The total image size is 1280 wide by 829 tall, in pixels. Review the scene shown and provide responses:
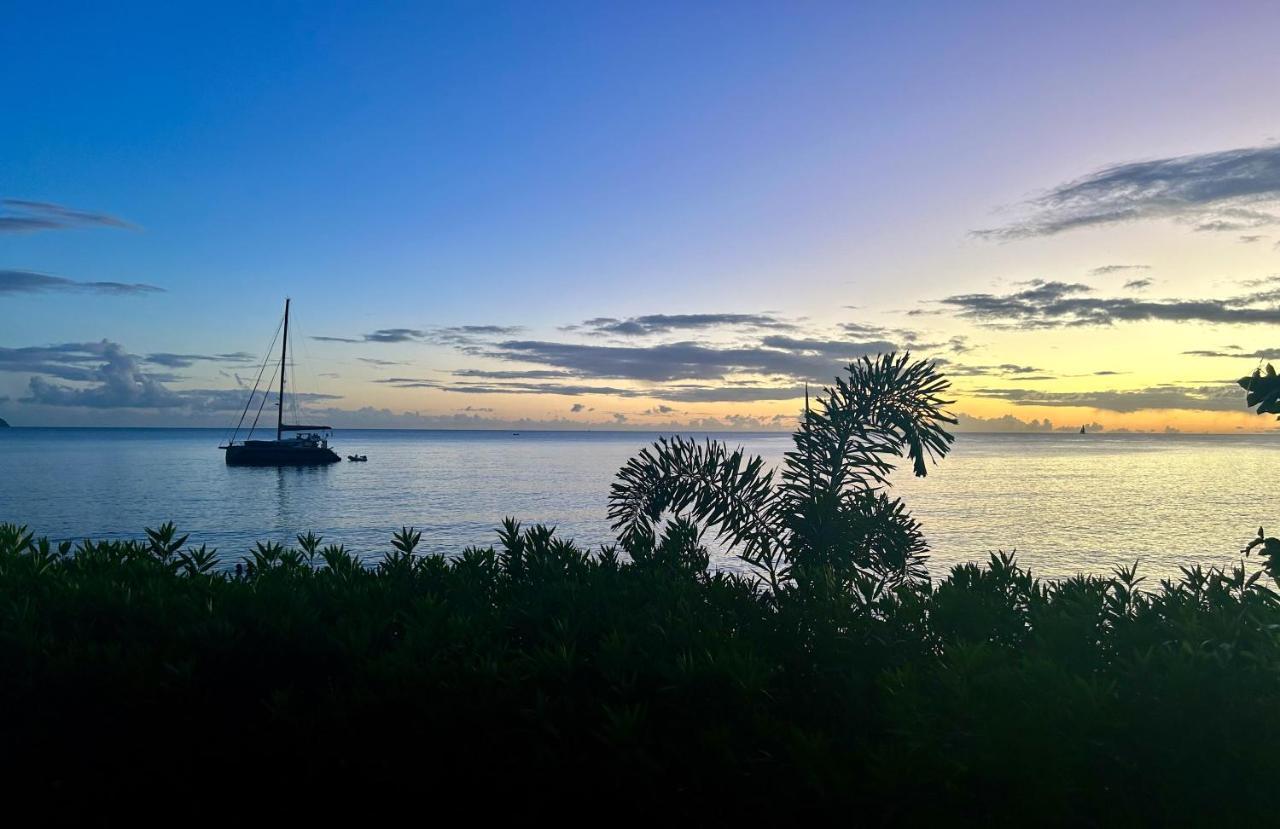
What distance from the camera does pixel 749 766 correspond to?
9.01ft

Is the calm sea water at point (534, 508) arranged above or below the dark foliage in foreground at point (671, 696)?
below

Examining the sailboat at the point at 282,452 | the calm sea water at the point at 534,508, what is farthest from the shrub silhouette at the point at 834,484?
the sailboat at the point at 282,452

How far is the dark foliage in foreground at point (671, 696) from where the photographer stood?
8.38 feet

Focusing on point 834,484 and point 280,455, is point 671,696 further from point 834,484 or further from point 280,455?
point 280,455

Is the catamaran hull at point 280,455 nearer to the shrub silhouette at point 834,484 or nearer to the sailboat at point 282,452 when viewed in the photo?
the sailboat at point 282,452

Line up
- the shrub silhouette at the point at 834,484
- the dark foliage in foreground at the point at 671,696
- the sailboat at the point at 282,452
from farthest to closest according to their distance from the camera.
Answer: the sailboat at the point at 282,452, the shrub silhouette at the point at 834,484, the dark foliage in foreground at the point at 671,696

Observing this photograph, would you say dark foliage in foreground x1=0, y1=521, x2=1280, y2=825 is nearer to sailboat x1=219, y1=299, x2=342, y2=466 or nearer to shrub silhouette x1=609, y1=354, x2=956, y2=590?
shrub silhouette x1=609, y1=354, x2=956, y2=590

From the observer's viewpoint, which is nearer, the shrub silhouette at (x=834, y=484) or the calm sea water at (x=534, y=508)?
the shrub silhouette at (x=834, y=484)

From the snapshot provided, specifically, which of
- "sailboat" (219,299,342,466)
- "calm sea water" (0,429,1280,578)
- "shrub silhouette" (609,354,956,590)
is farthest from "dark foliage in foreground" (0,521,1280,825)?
"sailboat" (219,299,342,466)

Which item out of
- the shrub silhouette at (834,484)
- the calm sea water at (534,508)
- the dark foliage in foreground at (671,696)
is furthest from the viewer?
the calm sea water at (534,508)

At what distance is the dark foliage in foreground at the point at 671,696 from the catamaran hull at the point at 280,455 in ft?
322

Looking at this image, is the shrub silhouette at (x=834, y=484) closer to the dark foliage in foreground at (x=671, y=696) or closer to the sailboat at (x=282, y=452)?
the dark foliage in foreground at (x=671, y=696)

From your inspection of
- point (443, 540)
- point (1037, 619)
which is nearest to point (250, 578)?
point (1037, 619)

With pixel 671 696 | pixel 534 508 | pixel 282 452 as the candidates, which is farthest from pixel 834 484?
pixel 282 452
